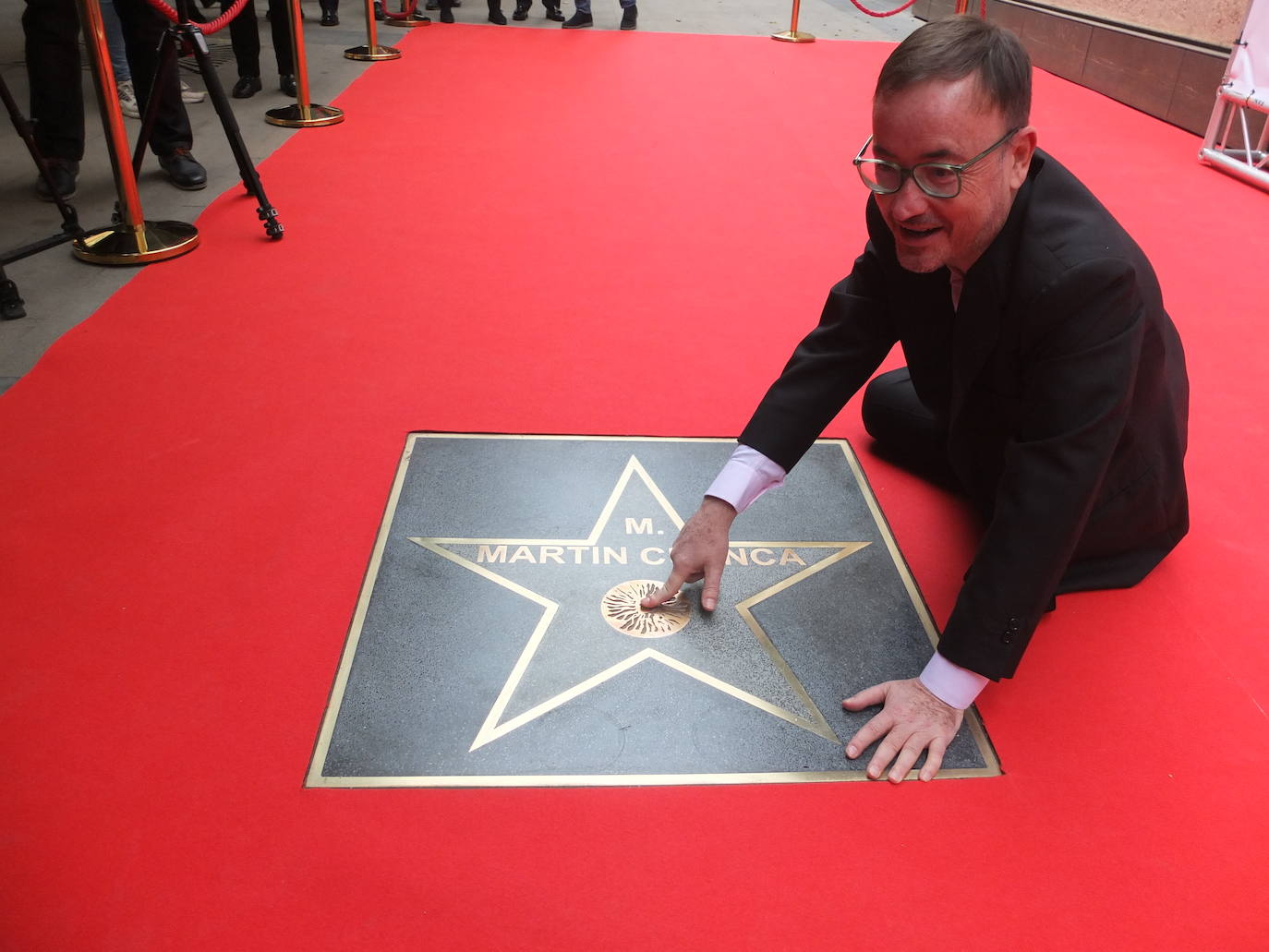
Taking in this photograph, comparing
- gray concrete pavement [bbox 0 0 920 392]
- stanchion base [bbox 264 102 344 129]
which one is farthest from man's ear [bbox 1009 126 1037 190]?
stanchion base [bbox 264 102 344 129]

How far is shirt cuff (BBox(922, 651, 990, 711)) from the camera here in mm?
1687

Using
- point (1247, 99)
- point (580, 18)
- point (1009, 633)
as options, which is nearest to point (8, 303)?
point (1009, 633)

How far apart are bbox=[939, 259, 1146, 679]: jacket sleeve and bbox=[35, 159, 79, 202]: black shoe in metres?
4.09

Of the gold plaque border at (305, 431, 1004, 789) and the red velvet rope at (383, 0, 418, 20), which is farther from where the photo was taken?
the red velvet rope at (383, 0, 418, 20)

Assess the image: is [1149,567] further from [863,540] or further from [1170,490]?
[863,540]

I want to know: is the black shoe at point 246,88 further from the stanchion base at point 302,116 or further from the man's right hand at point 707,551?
the man's right hand at point 707,551

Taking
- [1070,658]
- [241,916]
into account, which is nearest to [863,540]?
[1070,658]

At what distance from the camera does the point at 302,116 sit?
5.30 m

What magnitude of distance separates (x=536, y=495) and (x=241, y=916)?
1.16 m

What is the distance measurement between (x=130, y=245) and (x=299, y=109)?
208 centimetres

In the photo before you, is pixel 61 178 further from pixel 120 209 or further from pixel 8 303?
pixel 8 303

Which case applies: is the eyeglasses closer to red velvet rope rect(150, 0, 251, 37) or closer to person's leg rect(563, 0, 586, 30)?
red velvet rope rect(150, 0, 251, 37)

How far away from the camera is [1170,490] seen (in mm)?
2072

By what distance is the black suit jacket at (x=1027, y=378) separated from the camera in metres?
1.60
